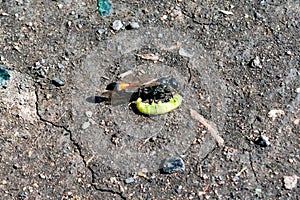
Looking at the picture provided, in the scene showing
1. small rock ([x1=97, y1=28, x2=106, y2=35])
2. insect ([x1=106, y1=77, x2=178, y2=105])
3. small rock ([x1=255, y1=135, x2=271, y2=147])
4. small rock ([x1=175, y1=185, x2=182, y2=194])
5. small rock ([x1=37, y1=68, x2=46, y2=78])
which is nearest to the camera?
small rock ([x1=175, y1=185, x2=182, y2=194])

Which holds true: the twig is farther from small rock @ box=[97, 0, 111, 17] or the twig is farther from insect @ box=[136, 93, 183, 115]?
small rock @ box=[97, 0, 111, 17]

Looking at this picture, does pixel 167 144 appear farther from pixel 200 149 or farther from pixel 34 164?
pixel 34 164

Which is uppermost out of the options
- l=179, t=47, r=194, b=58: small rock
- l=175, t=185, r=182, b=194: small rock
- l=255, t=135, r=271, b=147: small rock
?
l=179, t=47, r=194, b=58: small rock

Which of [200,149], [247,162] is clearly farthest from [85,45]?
[247,162]

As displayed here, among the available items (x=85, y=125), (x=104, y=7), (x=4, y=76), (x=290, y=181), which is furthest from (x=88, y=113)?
(x=290, y=181)

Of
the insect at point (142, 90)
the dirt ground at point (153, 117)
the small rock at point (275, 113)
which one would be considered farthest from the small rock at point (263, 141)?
the insect at point (142, 90)

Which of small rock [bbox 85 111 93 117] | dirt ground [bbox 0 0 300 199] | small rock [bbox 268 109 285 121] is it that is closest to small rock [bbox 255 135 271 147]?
dirt ground [bbox 0 0 300 199]

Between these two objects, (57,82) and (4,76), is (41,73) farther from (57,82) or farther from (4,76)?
(4,76)

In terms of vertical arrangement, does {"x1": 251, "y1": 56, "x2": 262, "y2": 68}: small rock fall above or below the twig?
above

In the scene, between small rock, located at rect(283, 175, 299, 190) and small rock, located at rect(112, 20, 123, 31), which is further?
small rock, located at rect(112, 20, 123, 31)
